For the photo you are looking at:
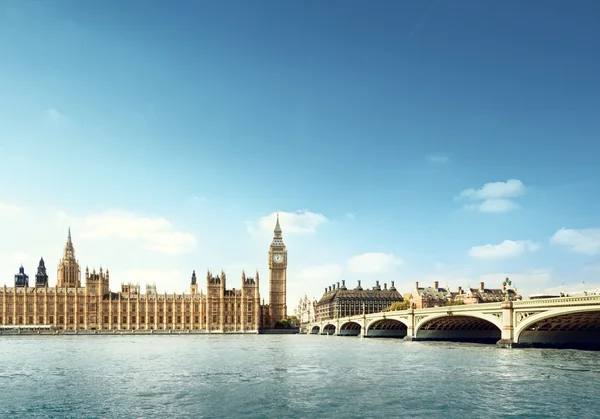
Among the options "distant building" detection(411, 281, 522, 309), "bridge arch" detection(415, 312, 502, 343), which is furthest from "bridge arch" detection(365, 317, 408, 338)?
"distant building" detection(411, 281, 522, 309)

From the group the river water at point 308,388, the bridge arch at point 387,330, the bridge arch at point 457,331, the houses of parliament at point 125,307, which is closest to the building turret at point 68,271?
the houses of parliament at point 125,307

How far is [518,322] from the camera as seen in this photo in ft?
212

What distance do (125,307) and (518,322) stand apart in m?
142

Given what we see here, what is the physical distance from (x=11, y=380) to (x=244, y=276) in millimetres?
151109

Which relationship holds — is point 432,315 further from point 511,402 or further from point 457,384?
point 511,402

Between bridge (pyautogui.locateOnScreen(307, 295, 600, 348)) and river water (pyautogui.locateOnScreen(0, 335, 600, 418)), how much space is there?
15.2 ft

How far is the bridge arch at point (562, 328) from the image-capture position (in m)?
57.1

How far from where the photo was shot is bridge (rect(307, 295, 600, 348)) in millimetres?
56688

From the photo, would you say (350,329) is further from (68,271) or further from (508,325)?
(68,271)

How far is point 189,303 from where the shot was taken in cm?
18588

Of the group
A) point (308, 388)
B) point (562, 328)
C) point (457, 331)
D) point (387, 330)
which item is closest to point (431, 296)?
point (387, 330)

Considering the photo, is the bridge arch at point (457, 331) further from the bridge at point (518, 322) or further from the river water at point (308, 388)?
the river water at point (308, 388)

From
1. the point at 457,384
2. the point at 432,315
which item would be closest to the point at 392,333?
the point at 432,315

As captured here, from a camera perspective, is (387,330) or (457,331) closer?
(457,331)
